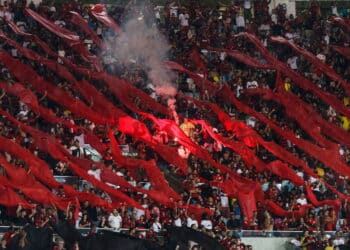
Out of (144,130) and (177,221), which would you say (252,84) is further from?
(177,221)

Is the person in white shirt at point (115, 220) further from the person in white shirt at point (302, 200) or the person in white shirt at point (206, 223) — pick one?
the person in white shirt at point (302, 200)

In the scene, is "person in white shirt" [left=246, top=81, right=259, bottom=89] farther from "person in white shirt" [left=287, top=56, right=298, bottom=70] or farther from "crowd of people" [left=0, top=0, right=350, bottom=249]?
"person in white shirt" [left=287, top=56, right=298, bottom=70]

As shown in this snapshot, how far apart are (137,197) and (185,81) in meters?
5.17

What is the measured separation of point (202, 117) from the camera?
2706cm

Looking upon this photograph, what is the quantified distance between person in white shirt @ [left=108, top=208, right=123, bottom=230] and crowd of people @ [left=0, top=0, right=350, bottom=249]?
29 millimetres

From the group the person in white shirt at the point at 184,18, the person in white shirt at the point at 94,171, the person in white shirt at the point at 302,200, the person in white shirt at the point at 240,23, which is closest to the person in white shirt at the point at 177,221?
the person in white shirt at the point at 94,171

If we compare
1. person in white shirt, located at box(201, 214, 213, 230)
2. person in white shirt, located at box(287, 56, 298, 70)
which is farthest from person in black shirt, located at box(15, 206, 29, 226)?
person in white shirt, located at box(287, 56, 298, 70)

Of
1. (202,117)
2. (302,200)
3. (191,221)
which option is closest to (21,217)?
(191,221)

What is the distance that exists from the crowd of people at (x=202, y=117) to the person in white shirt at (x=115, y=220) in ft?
0.10

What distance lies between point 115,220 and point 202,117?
4782 millimetres

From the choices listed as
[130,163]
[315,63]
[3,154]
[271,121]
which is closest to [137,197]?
[130,163]

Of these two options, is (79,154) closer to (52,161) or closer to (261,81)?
(52,161)

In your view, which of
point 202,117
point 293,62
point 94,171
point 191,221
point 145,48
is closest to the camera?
point 191,221

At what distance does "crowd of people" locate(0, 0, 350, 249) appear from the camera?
2344 cm
